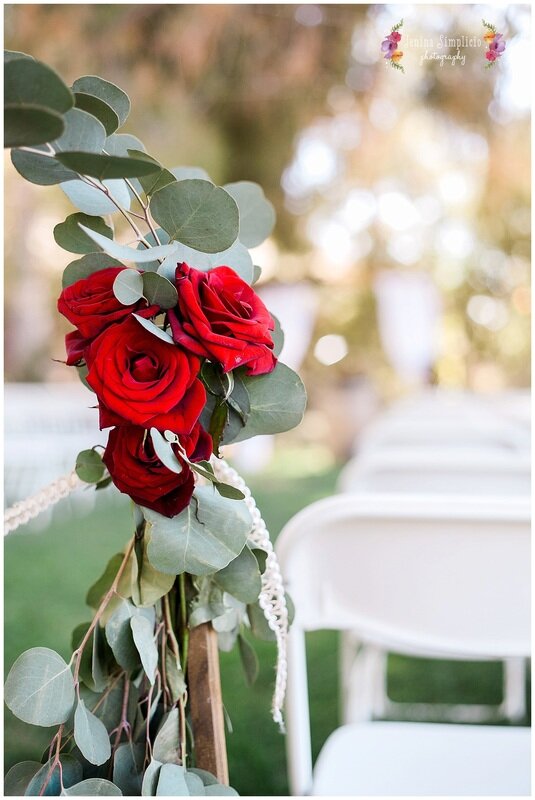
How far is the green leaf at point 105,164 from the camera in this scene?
0.43m

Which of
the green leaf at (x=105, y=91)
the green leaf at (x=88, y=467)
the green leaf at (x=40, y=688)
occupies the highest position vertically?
the green leaf at (x=105, y=91)

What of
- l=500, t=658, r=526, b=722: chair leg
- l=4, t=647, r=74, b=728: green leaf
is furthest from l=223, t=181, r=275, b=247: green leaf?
l=500, t=658, r=526, b=722: chair leg

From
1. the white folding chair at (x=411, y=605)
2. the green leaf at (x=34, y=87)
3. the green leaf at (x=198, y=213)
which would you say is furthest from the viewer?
the white folding chair at (x=411, y=605)

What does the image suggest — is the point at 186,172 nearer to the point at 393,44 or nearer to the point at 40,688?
the point at 393,44

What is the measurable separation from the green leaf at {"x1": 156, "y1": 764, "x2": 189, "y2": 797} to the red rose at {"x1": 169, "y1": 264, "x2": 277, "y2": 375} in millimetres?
301

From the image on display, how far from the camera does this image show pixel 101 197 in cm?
52

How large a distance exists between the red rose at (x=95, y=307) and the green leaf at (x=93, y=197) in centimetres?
5

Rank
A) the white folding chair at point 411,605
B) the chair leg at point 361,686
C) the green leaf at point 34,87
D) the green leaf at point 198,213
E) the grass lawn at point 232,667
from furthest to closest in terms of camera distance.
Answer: the grass lawn at point 232,667
the chair leg at point 361,686
the white folding chair at point 411,605
the green leaf at point 198,213
the green leaf at point 34,87

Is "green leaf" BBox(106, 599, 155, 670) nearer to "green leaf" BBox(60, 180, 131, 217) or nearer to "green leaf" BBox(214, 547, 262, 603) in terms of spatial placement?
"green leaf" BBox(214, 547, 262, 603)

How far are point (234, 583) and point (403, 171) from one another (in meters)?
6.35

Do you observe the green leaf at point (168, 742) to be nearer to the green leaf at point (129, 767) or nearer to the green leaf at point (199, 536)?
the green leaf at point (129, 767)

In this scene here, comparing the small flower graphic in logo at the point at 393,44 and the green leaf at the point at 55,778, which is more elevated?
the small flower graphic in logo at the point at 393,44

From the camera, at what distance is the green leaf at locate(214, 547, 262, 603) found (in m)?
0.58

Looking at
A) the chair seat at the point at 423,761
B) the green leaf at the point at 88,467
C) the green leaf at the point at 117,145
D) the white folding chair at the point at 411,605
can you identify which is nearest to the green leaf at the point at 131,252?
the green leaf at the point at 117,145
